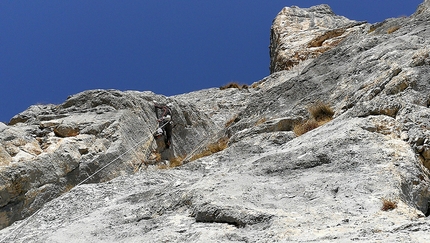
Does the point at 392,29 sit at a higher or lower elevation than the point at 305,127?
higher

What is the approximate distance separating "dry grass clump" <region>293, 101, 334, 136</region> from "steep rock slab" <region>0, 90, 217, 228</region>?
542 centimetres

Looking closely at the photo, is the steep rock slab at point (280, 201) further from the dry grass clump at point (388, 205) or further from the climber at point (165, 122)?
the climber at point (165, 122)

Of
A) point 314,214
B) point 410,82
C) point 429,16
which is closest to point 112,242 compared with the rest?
point 314,214

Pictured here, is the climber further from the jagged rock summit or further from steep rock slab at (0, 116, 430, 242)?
steep rock slab at (0, 116, 430, 242)

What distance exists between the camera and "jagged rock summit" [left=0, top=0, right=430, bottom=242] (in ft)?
22.8

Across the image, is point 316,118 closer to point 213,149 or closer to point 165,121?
point 213,149

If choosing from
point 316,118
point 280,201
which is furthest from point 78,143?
point 280,201

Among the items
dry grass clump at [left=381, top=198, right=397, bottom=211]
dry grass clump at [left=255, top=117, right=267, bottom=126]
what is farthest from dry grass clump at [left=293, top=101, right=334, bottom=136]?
dry grass clump at [left=381, top=198, right=397, bottom=211]

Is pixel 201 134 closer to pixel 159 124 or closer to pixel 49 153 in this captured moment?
pixel 159 124

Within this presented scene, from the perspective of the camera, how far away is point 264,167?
30.2 feet

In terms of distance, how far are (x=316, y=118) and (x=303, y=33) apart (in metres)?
24.8

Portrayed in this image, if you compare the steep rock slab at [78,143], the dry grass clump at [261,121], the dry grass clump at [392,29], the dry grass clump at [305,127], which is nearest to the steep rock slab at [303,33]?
the dry grass clump at [392,29]

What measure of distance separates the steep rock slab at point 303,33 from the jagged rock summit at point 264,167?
1431 centimetres

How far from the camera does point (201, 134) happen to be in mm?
20391
